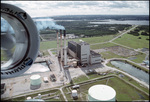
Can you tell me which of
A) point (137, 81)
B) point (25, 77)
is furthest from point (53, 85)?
point (137, 81)

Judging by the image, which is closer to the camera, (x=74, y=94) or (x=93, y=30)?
(x=74, y=94)

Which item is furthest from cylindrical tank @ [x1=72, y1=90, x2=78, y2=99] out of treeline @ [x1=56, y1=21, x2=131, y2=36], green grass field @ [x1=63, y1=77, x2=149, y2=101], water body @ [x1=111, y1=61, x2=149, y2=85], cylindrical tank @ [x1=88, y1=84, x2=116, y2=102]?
treeline @ [x1=56, y1=21, x2=131, y2=36]

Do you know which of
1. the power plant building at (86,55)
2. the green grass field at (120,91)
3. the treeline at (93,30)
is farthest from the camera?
the treeline at (93,30)

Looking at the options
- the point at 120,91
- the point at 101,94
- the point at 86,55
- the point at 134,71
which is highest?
the point at 86,55

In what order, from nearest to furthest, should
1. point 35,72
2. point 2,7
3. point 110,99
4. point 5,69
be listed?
point 2,7 → point 5,69 → point 110,99 → point 35,72

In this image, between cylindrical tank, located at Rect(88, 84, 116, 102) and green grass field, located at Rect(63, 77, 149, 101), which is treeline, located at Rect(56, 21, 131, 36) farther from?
cylindrical tank, located at Rect(88, 84, 116, 102)

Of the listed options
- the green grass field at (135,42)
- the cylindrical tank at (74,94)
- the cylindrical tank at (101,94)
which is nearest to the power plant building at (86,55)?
the cylindrical tank at (74,94)

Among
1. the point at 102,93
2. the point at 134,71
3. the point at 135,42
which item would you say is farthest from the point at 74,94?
the point at 135,42

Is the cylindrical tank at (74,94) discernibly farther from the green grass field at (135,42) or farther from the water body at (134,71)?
the green grass field at (135,42)

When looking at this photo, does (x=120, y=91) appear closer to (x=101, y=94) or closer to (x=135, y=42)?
(x=101, y=94)

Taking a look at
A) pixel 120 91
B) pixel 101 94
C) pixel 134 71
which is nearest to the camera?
pixel 101 94

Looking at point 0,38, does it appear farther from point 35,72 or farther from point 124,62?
point 124,62
